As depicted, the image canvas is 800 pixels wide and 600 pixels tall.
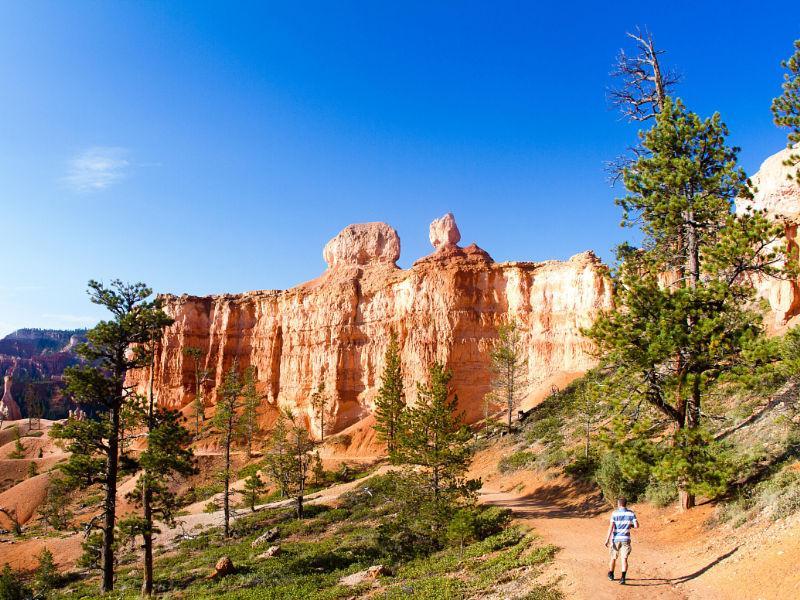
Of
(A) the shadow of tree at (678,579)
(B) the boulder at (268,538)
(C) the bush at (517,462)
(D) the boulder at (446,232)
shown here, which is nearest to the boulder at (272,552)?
(B) the boulder at (268,538)

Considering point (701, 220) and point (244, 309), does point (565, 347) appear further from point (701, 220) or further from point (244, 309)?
point (244, 309)

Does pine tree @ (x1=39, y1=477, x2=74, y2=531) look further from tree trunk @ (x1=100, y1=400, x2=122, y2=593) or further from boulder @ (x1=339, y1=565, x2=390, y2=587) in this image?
boulder @ (x1=339, y1=565, x2=390, y2=587)

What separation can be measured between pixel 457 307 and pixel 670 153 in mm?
47747

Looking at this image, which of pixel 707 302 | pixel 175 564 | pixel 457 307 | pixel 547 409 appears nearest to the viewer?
pixel 707 302

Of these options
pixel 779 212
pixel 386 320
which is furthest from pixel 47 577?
pixel 779 212

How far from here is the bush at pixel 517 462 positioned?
33281 mm

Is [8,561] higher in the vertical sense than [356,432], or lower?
lower

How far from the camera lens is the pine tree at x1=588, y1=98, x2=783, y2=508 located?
1363 cm

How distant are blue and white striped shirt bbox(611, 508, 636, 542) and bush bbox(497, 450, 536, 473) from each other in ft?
70.7

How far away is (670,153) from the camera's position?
15.1m

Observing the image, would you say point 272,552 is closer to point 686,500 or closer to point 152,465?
point 152,465

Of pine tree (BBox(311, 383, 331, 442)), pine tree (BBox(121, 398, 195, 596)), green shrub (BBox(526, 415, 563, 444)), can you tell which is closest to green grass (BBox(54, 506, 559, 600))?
pine tree (BBox(121, 398, 195, 596))

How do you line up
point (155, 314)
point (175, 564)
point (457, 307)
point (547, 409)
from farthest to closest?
point (457, 307) < point (547, 409) < point (175, 564) < point (155, 314)

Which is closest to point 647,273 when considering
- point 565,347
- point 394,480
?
point 394,480
